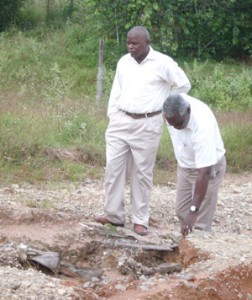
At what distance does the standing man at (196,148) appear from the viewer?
6.63 meters

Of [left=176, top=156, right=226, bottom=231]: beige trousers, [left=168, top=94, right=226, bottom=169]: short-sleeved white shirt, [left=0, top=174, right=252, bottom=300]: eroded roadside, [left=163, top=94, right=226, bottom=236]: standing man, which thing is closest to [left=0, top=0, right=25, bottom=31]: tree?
[left=0, top=174, right=252, bottom=300]: eroded roadside

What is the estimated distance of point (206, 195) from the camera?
7137 mm

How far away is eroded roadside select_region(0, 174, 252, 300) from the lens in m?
5.85

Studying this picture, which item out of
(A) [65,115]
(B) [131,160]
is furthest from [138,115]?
(A) [65,115]

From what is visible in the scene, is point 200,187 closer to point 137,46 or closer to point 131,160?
point 131,160

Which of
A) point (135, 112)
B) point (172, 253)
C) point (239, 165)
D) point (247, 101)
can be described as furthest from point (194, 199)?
point (247, 101)

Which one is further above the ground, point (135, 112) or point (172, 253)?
point (135, 112)

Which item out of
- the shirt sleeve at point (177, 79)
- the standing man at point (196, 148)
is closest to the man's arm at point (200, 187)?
the standing man at point (196, 148)

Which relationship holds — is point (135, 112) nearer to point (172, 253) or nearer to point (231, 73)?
point (172, 253)

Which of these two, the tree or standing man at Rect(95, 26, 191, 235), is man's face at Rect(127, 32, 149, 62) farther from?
the tree

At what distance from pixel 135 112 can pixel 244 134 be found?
563 centimetres

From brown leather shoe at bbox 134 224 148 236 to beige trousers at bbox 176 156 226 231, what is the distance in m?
0.42

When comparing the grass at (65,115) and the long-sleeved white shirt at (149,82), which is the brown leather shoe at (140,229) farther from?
the grass at (65,115)

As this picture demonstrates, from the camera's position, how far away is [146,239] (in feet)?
24.5
